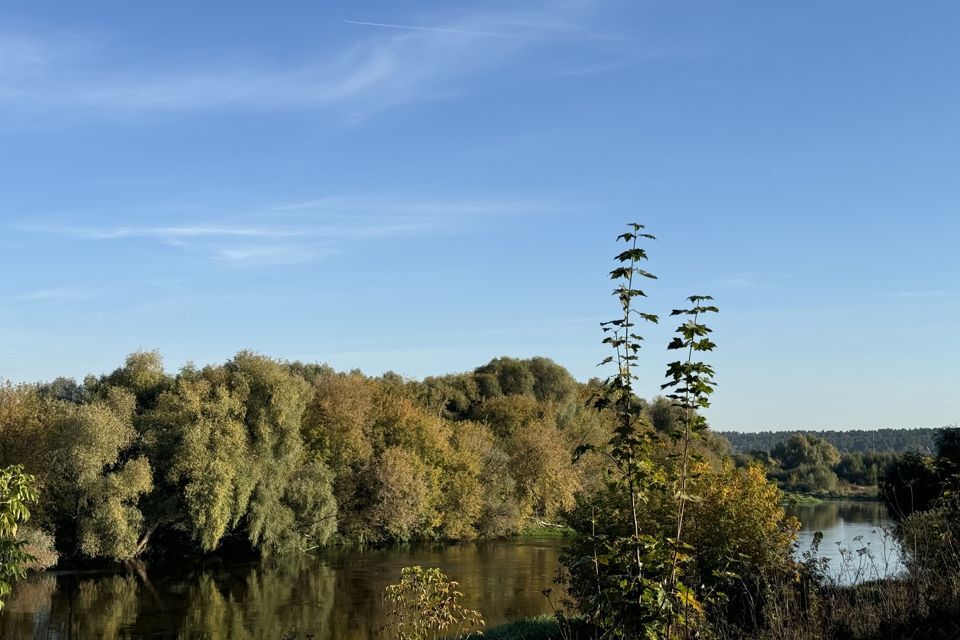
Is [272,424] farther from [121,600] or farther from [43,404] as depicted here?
[121,600]

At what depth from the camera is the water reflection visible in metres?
27.5

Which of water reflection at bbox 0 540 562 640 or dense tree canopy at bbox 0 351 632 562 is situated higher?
dense tree canopy at bbox 0 351 632 562

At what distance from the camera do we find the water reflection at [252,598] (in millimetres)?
27516

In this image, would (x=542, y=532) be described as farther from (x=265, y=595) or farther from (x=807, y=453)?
(x=807, y=453)

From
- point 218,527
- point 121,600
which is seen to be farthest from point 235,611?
point 218,527

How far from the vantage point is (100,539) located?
1658 inches

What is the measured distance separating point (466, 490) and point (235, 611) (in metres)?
30.2

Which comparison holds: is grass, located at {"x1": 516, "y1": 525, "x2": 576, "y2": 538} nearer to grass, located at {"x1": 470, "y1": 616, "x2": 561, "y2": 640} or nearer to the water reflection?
the water reflection

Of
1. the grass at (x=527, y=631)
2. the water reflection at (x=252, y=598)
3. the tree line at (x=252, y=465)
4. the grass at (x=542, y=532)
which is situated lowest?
the grass at (x=542, y=532)

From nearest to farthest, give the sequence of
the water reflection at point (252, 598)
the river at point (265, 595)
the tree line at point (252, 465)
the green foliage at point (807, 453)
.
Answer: the river at point (265, 595), the water reflection at point (252, 598), the tree line at point (252, 465), the green foliage at point (807, 453)

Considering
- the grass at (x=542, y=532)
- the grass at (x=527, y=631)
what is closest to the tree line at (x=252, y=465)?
the grass at (x=542, y=532)

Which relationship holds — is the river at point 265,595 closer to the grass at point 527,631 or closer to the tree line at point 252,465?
the tree line at point 252,465

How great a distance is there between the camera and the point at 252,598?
112 feet

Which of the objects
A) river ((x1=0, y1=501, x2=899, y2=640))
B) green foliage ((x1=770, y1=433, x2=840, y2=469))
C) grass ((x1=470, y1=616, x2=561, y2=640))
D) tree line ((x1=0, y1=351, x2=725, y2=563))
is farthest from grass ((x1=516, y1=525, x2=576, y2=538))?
green foliage ((x1=770, y1=433, x2=840, y2=469))
